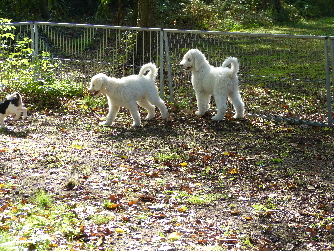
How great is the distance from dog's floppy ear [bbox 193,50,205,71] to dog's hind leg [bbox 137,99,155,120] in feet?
3.66

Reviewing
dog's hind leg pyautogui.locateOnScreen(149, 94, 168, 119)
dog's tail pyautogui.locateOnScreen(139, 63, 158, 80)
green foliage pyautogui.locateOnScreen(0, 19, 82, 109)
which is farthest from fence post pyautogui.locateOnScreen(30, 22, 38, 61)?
dog's hind leg pyautogui.locateOnScreen(149, 94, 168, 119)

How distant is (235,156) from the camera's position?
26.2 ft

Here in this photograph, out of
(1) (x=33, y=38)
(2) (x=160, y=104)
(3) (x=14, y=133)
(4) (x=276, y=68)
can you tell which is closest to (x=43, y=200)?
(3) (x=14, y=133)

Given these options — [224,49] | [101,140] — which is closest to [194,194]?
[101,140]

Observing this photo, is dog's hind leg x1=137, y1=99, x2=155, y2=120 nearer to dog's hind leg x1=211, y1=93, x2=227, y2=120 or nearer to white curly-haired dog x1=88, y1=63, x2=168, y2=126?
white curly-haired dog x1=88, y1=63, x2=168, y2=126

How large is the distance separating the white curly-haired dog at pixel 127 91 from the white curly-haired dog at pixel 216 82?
0.74 meters

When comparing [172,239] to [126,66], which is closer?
[172,239]

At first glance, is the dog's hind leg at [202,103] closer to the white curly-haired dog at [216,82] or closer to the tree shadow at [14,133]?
the white curly-haired dog at [216,82]

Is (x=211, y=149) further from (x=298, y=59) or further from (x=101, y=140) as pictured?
(x=298, y=59)

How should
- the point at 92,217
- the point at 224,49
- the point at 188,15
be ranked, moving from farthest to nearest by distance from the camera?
1. the point at 188,15
2. the point at 224,49
3. the point at 92,217

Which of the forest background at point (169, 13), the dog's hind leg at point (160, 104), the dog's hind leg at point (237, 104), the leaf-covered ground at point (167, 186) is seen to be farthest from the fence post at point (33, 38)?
the forest background at point (169, 13)

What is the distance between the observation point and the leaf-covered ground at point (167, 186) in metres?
5.18

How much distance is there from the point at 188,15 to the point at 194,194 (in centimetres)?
1940

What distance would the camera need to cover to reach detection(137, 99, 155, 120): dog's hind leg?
10295mm
